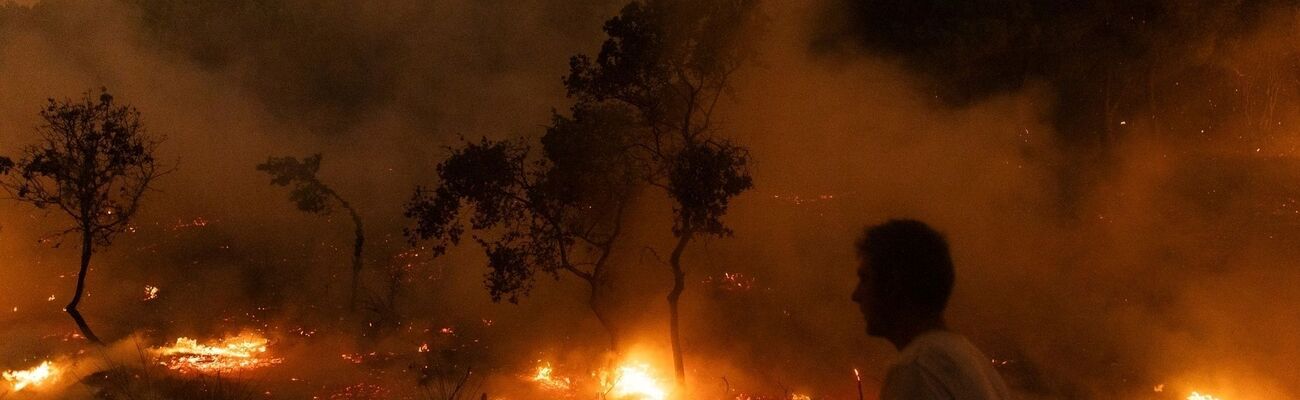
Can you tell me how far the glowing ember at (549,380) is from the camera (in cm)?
971

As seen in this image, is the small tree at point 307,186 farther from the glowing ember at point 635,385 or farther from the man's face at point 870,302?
the man's face at point 870,302

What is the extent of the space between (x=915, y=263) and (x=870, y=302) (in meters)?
0.17

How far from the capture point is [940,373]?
1729 millimetres

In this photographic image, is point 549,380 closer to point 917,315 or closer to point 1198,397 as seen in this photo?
point 1198,397

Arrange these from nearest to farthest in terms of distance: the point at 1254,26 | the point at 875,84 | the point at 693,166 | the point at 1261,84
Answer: the point at 693,166, the point at 1254,26, the point at 1261,84, the point at 875,84

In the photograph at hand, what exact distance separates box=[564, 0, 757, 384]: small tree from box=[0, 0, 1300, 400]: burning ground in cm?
85

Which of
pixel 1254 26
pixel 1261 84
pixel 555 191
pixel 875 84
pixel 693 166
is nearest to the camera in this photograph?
pixel 693 166

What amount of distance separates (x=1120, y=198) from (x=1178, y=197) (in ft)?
2.78

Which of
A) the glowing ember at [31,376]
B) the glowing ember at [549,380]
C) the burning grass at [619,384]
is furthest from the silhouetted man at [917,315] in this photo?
the glowing ember at [31,376]

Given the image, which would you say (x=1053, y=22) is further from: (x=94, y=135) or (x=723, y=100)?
(x=94, y=135)

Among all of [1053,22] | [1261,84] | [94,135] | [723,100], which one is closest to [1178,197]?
[1261,84]

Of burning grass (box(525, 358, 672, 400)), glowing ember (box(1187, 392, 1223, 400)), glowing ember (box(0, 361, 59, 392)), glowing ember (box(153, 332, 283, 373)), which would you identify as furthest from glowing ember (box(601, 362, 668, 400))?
glowing ember (box(0, 361, 59, 392))

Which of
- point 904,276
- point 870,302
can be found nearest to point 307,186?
point 870,302

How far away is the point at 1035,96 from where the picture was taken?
11.9 meters
